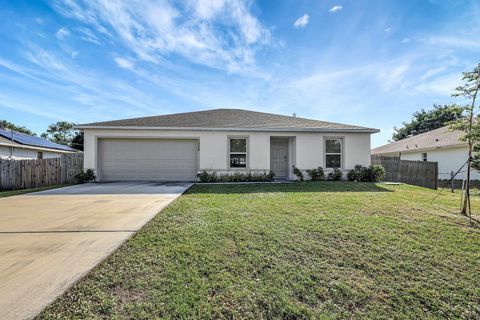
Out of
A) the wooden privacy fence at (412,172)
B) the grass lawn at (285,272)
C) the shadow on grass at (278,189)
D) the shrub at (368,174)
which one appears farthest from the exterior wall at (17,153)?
the wooden privacy fence at (412,172)

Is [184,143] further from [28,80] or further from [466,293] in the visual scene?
[466,293]

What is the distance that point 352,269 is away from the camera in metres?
2.56

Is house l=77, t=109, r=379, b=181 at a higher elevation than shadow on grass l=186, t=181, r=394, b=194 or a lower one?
higher

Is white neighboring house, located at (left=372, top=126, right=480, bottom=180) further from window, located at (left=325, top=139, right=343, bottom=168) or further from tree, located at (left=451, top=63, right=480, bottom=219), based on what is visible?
tree, located at (left=451, top=63, right=480, bottom=219)

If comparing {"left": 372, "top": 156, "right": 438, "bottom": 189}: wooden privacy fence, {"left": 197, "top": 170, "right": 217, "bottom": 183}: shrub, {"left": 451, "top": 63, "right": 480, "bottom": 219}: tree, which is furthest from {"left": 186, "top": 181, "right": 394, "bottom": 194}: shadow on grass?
{"left": 372, "top": 156, "right": 438, "bottom": 189}: wooden privacy fence

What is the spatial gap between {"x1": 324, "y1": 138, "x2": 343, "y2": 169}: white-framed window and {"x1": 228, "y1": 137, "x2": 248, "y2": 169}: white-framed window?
4292 millimetres

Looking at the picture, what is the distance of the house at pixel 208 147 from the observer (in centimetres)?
1077

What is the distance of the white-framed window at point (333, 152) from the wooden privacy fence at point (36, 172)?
13.4 meters

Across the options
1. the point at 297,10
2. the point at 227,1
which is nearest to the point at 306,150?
the point at 297,10

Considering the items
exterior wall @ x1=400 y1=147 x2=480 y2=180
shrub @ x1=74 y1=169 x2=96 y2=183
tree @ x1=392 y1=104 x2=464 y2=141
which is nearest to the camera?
shrub @ x1=74 y1=169 x2=96 y2=183

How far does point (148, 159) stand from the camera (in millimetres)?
11125

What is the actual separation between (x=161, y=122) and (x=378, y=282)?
11.1 metres

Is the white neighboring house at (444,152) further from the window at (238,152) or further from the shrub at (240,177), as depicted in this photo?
the window at (238,152)

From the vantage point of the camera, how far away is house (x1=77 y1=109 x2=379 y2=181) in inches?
424
